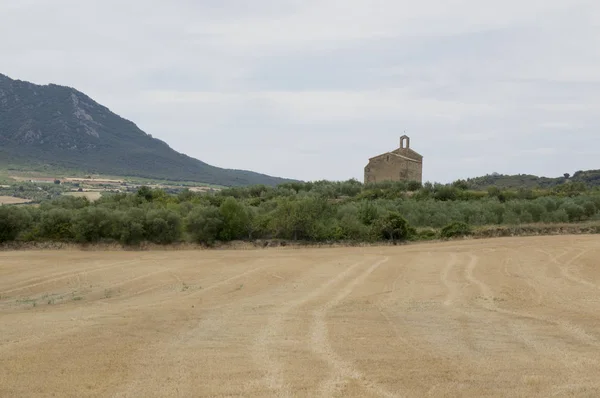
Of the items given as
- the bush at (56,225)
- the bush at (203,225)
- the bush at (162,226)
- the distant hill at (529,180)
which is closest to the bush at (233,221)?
the bush at (203,225)

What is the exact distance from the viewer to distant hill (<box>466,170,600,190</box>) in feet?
313

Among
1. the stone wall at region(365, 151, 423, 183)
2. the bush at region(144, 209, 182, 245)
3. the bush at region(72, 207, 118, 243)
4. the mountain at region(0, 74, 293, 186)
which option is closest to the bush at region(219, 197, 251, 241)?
the bush at region(144, 209, 182, 245)

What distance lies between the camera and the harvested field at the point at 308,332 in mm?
9742

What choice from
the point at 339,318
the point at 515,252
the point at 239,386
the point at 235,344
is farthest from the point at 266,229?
the point at 239,386

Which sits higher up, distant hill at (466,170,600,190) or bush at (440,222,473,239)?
distant hill at (466,170,600,190)

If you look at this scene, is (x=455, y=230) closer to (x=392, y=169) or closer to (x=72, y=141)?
(x=392, y=169)

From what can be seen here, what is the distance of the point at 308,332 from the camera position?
13891 mm

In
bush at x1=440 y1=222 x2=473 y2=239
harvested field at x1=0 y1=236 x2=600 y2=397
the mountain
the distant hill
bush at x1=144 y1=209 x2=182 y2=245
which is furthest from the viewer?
the mountain

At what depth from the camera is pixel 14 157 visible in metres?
149

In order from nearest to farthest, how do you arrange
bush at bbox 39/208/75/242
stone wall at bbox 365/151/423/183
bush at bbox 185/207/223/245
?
1. bush at bbox 185/207/223/245
2. bush at bbox 39/208/75/242
3. stone wall at bbox 365/151/423/183

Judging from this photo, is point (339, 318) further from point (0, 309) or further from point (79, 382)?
point (0, 309)

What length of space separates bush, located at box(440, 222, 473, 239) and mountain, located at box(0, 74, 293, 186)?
353 ft

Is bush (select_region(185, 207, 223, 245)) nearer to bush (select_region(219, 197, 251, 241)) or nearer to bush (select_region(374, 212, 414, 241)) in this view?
bush (select_region(219, 197, 251, 241))

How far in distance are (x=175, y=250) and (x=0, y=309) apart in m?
25.2
